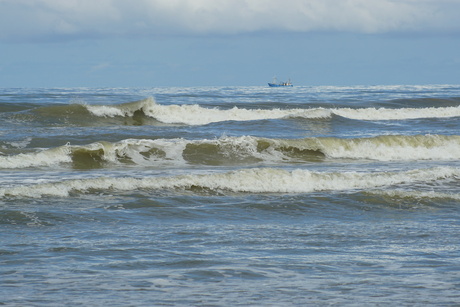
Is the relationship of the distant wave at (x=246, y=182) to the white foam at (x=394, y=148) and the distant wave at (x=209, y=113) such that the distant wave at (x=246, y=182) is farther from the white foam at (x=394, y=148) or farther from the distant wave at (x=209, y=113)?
the distant wave at (x=209, y=113)

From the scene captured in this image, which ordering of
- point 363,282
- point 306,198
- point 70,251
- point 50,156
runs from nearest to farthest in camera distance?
point 363,282, point 70,251, point 306,198, point 50,156

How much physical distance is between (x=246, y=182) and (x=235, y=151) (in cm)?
661

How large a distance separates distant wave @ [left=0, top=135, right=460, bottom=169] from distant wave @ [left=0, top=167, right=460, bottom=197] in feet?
14.8

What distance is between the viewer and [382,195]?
1145 centimetres

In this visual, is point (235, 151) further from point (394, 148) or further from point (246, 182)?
point (246, 182)

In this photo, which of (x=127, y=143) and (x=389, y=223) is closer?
(x=389, y=223)

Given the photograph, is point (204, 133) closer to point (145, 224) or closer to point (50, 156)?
point (50, 156)

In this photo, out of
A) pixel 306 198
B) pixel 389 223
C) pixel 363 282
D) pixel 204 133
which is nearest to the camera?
pixel 363 282

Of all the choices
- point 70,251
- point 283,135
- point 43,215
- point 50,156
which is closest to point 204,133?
point 283,135

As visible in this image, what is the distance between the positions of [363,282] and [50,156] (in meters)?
12.1

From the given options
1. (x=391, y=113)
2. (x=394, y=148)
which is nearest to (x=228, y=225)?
(x=394, y=148)

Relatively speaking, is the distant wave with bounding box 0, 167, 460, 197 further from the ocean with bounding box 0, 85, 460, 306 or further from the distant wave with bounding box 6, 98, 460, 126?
the distant wave with bounding box 6, 98, 460, 126

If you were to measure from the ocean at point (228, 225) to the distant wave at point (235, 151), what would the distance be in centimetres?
5

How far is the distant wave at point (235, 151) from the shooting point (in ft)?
55.9
